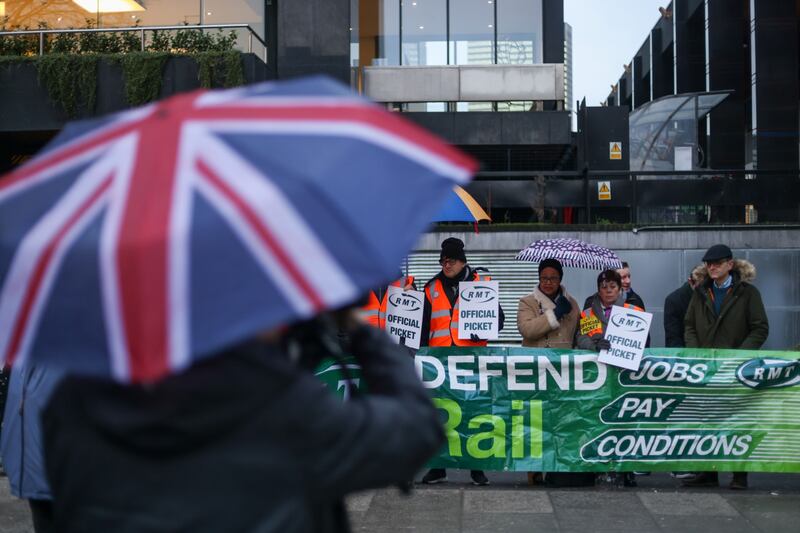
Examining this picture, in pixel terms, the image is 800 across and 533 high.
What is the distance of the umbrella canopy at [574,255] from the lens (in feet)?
36.4

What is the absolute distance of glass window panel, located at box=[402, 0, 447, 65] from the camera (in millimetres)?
26453

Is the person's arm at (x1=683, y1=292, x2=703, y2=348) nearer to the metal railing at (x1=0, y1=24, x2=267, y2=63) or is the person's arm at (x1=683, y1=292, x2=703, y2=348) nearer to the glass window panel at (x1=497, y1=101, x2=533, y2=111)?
the metal railing at (x1=0, y1=24, x2=267, y2=63)

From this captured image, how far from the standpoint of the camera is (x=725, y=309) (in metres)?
9.43

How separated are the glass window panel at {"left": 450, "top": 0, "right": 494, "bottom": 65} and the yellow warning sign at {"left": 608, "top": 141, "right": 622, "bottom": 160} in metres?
3.88

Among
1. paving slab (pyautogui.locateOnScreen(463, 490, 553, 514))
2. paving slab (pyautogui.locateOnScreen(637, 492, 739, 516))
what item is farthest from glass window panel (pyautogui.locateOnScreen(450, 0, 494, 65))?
paving slab (pyautogui.locateOnScreen(637, 492, 739, 516))

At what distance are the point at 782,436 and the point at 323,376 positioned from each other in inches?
158

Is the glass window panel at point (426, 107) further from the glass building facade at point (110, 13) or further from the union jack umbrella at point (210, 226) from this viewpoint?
the union jack umbrella at point (210, 226)

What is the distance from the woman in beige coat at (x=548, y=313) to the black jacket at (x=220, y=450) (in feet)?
23.4

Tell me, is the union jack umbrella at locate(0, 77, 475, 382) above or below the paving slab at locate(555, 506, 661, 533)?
above

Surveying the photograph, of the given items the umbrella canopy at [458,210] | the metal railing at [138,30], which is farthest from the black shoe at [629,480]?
the metal railing at [138,30]

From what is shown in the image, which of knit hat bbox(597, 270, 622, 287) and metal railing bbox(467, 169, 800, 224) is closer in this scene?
knit hat bbox(597, 270, 622, 287)

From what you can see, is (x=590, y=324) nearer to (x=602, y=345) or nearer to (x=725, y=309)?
(x=602, y=345)

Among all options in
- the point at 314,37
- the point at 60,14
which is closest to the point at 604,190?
the point at 314,37

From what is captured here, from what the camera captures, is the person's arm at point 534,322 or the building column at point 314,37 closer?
the person's arm at point 534,322
